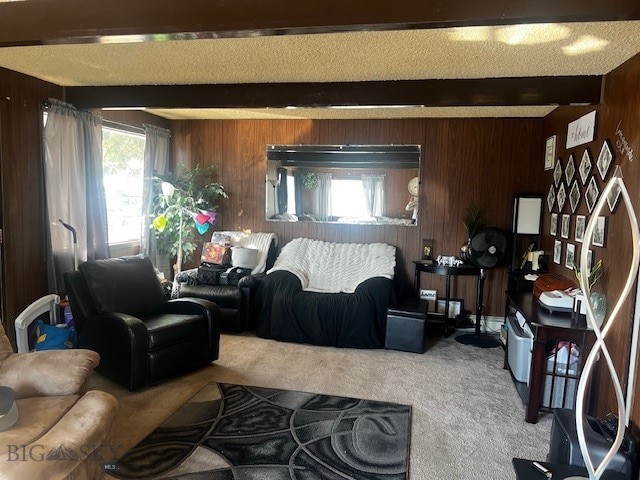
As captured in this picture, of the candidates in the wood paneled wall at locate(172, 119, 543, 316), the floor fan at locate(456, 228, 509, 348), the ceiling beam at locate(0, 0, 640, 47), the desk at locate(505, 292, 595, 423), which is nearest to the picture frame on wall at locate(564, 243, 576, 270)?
the desk at locate(505, 292, 595, 423)

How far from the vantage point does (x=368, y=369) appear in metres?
3.62

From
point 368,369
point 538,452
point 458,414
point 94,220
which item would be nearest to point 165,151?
point 94,220

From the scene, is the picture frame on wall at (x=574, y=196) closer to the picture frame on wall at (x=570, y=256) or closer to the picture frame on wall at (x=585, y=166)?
the picture frame on wall at (x=585, y=166)

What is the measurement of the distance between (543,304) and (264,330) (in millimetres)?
2504

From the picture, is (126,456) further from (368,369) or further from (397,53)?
(397,53)

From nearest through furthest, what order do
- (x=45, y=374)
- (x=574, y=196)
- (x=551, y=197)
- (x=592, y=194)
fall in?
(x=45, y=374), (x=592, y=194), (x=574, y=196), (x=551, y=197)

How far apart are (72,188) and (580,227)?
13.9 feet

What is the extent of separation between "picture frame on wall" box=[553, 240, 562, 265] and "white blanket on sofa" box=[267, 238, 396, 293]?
149 cm

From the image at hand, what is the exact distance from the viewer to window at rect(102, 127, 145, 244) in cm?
451

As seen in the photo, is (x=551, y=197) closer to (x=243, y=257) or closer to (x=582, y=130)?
(x=582, y=130)

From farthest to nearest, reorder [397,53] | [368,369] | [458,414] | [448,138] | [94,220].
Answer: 1. [448,138]
2. [94,220]
3. [368,369]
4. [458,414]
5. [397,53]

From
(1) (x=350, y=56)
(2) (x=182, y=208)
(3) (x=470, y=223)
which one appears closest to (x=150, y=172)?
(2) (x=182, y=208)

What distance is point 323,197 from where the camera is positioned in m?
5.06

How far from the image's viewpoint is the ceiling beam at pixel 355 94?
10.0ft
